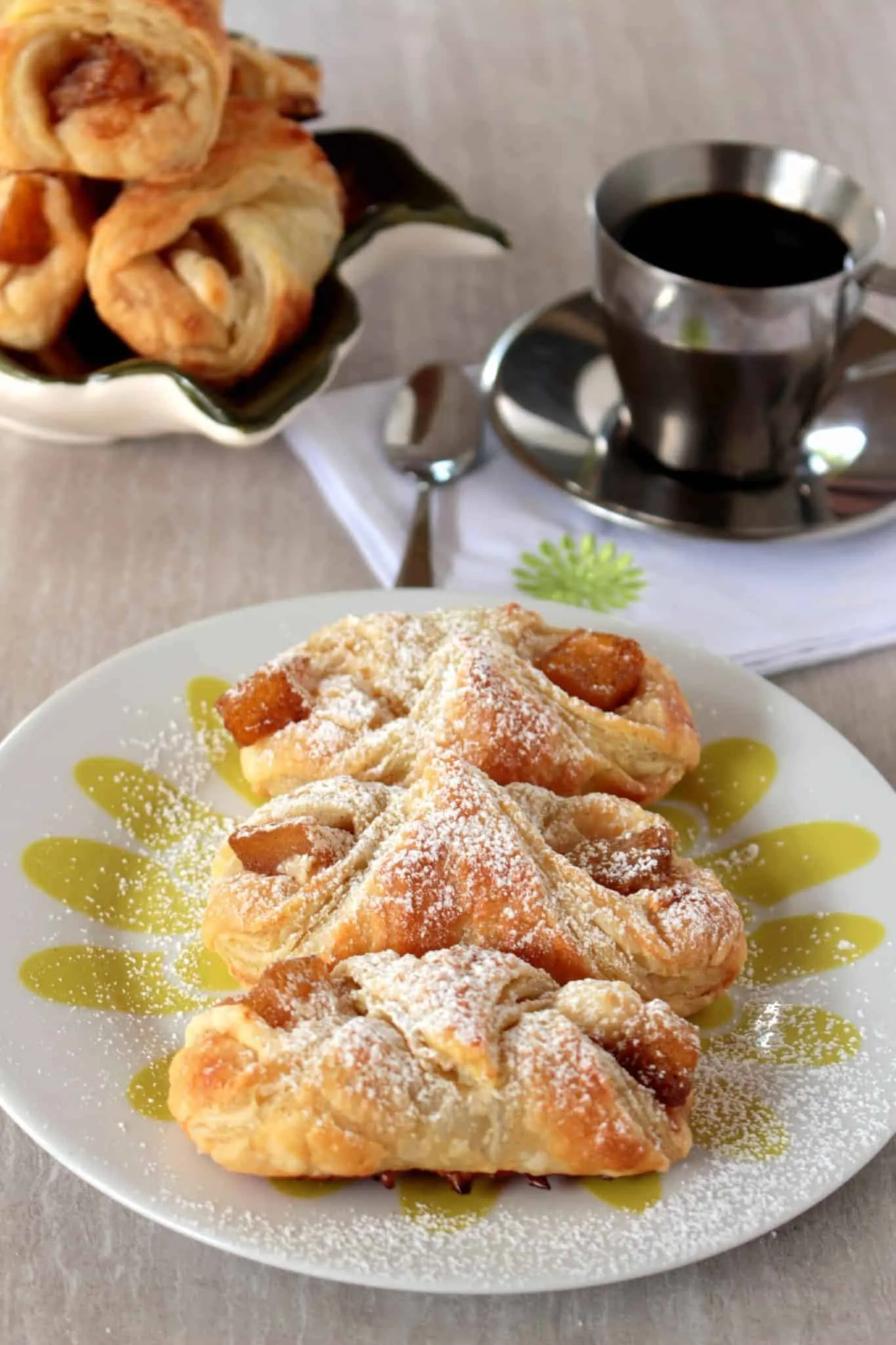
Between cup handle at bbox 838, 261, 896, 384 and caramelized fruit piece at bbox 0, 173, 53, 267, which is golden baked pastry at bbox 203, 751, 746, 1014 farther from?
cup handle at bbox 838, 261, 896, 384

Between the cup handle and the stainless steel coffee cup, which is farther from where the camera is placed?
the cup handle

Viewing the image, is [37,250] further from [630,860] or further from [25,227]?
[630,860]

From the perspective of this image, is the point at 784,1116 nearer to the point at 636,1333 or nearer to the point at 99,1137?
the point at 636,1333

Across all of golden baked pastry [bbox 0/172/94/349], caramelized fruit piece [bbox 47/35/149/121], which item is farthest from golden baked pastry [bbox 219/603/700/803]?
caramelized fruit piece [bbox 47/35/149/121]

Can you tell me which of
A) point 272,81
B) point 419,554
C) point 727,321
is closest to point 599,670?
point 419,554

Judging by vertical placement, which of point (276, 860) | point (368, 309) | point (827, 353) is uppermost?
point (827, 353)

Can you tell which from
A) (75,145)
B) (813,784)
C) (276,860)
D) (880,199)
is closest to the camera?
(276,860)

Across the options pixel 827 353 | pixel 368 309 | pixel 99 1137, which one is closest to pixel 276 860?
pixel 99 1137
